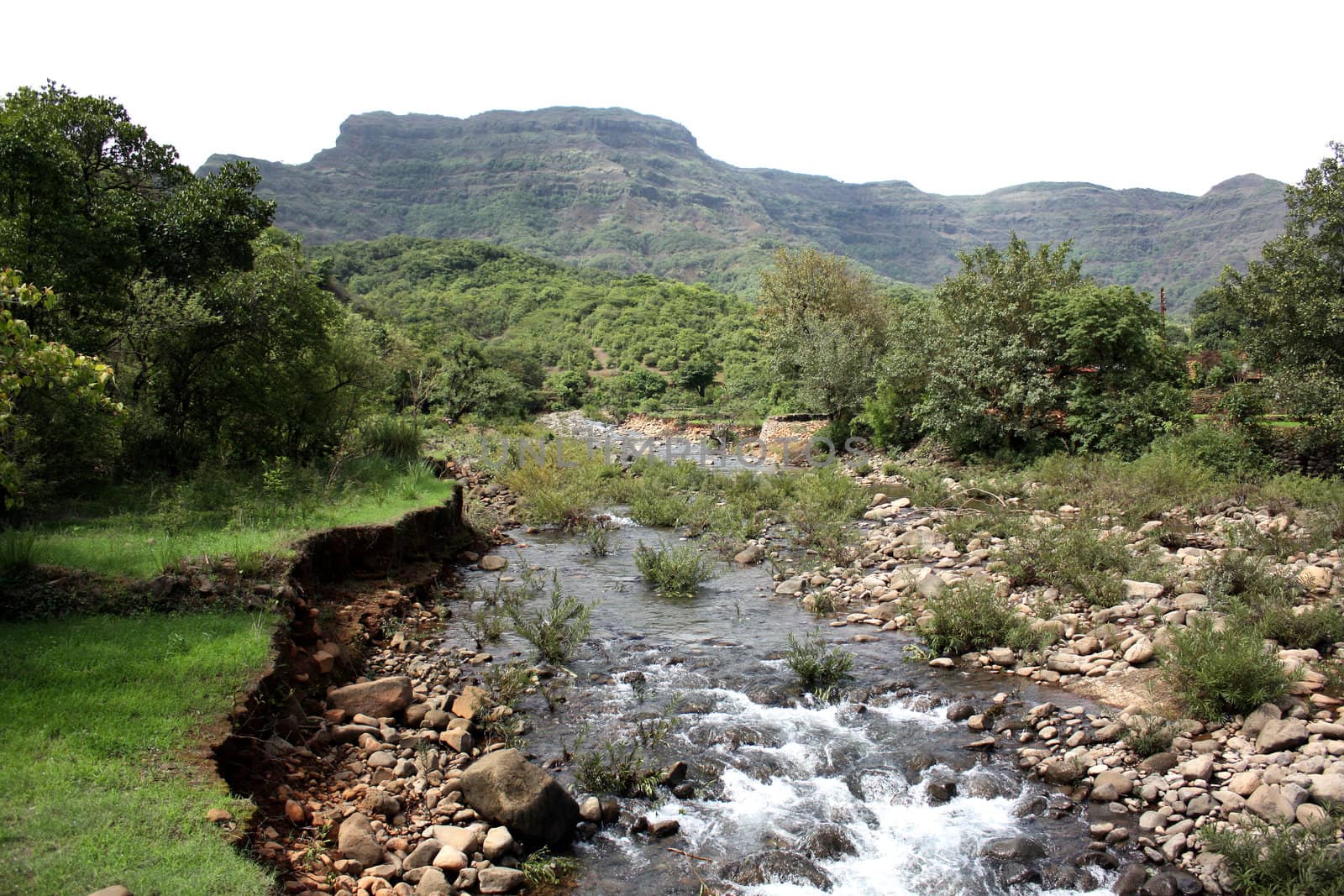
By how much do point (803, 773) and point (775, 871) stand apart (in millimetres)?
1493

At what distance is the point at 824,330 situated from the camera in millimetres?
31094

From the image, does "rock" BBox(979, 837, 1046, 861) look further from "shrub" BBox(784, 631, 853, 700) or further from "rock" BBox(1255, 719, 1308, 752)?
"shrub" BBox(784, 631, 853, 700)

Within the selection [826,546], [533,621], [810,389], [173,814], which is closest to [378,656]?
[533,621]

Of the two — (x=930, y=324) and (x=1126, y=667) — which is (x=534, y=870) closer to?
(x=1126, y=667)

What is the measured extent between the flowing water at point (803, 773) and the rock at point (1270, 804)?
1.22 metres

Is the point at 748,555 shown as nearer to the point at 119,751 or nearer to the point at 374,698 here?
the point at 374,698

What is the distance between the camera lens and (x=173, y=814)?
4.96 meters

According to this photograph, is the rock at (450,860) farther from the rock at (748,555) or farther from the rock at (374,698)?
the rock at (748,555)

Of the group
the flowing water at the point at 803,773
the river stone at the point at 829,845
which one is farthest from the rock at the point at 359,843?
the river stone at the point at 829,845

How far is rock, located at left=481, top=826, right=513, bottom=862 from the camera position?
18.5ft

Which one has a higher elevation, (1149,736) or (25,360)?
(25,360)

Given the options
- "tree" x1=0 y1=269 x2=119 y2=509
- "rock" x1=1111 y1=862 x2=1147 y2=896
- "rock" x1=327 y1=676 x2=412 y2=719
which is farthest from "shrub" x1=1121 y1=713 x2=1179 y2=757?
"tree" x1=0 y1=269 x2=119 y2=509

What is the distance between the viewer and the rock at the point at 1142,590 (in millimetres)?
9969

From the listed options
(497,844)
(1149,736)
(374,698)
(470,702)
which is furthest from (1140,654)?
(374,698)
